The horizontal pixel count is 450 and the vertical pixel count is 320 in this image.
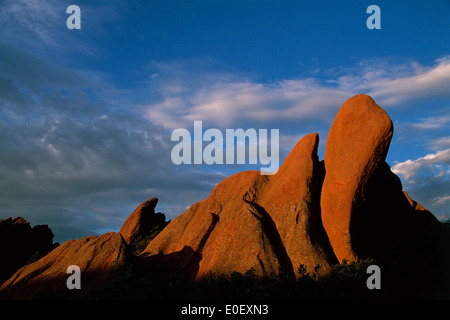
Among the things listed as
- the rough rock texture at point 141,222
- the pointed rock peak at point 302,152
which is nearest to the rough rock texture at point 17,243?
the rough rock texture at point 141,222

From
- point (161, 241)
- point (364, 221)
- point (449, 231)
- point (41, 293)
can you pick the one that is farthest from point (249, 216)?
point (449, 231)

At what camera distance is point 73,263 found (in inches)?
893

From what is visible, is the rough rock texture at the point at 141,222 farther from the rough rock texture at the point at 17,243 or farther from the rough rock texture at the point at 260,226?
the rough rock texture at the point at 17,243

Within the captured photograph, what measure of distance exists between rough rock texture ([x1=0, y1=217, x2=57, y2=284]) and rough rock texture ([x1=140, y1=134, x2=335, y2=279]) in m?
25.7

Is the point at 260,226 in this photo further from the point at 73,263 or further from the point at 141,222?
the point at 141,222

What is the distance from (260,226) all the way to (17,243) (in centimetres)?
3618

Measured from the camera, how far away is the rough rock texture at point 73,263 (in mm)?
21562

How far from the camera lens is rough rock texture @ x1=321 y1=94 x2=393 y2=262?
2030 centimetres

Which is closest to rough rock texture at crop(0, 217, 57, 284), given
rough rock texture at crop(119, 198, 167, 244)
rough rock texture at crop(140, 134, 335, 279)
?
rough rock texture at crop(119, 198, 167, 244)

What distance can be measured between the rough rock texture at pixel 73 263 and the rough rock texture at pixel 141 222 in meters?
13.6

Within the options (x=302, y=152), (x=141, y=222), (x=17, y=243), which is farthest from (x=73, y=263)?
(x=17, y=243)

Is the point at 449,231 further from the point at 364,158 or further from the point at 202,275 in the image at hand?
the point at 202,275

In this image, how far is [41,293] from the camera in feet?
66.9
